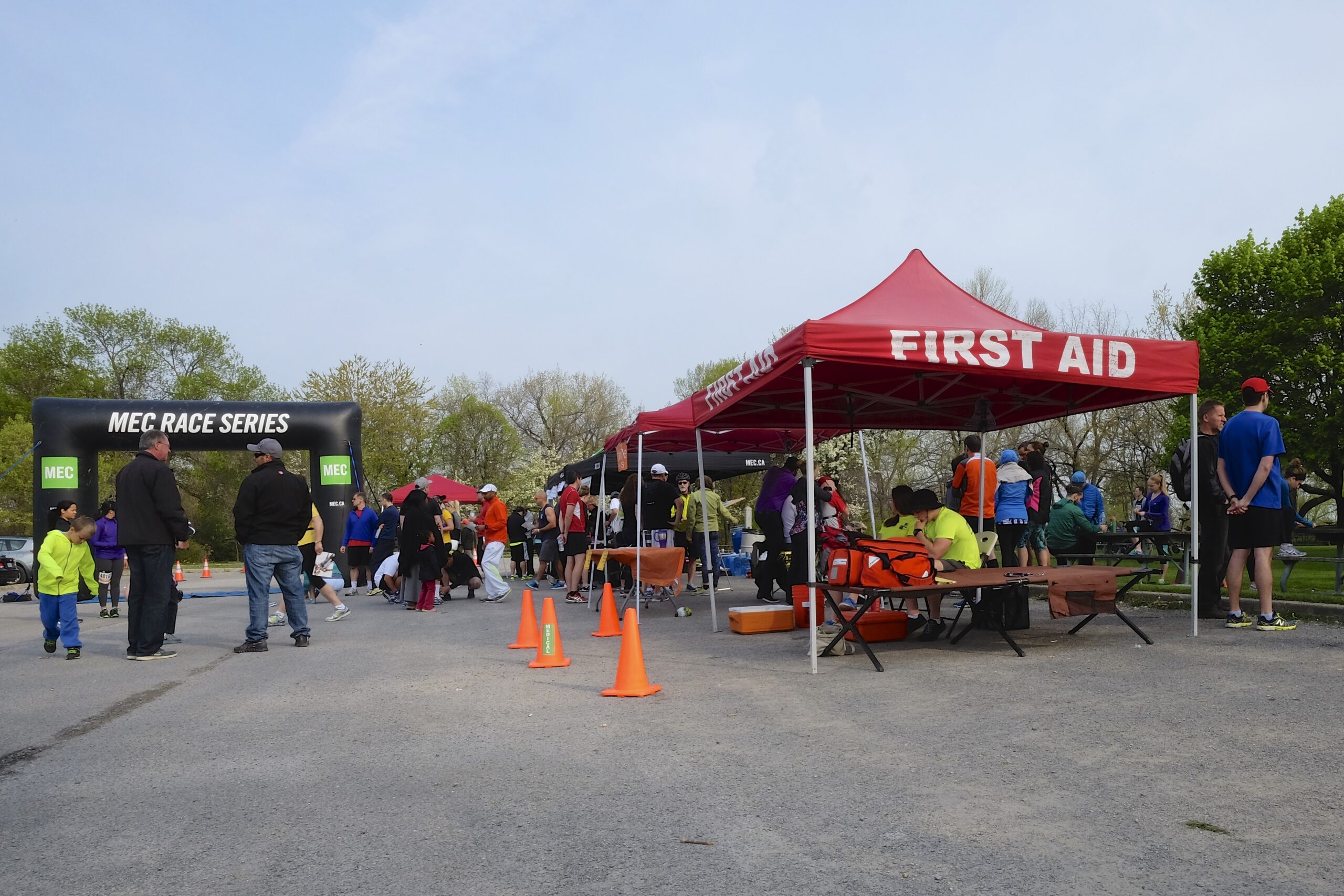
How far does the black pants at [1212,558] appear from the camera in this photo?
9203mm

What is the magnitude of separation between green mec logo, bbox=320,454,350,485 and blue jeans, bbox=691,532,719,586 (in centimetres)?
858

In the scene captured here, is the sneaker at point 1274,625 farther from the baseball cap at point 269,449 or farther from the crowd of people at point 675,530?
the baseball cap at point 269,449

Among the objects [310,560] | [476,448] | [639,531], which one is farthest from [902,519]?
[476,448]

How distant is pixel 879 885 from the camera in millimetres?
3076

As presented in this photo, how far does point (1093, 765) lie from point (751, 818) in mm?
1678

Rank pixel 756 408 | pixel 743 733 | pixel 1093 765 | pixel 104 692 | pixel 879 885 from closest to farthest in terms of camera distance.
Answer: pixel 879 885
pixel 1093 765
pixel 743 733
pixel 104 692
pixel 756 408

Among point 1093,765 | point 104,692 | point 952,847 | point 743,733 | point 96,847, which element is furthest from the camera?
point 104,692

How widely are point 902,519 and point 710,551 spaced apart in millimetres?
3917

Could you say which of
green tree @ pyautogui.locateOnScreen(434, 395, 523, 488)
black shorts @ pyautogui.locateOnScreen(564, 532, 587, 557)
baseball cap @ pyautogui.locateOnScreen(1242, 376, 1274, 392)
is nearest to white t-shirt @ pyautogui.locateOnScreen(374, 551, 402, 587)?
black shorts @ pyautogui.locateOnScreen(564, 532, 587, 557)

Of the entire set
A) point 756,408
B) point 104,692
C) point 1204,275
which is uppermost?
point 1204,275

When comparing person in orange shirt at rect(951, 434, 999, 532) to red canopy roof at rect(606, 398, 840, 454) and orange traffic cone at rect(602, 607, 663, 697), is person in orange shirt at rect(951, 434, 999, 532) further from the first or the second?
orange traffic cone at rect(602, 607, 663, 697)

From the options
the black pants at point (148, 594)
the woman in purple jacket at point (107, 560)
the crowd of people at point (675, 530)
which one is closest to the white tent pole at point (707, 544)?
the crowd of people at point (675, 530)

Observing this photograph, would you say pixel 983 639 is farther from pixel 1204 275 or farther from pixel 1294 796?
pixel 1204 275

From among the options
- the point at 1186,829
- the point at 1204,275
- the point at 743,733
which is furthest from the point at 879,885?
the point at 1204,275
